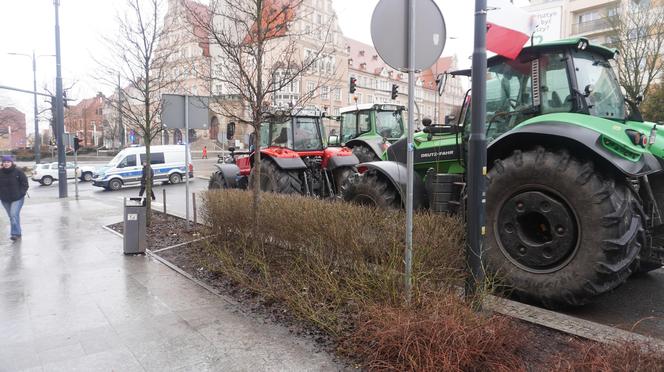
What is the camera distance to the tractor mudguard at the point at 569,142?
411cm

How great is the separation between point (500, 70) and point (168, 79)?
844 cm

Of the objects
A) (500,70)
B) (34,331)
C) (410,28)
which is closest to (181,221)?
(34,331)

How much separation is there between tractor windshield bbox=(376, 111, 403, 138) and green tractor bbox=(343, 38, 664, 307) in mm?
8648

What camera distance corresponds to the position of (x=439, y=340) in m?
3.15

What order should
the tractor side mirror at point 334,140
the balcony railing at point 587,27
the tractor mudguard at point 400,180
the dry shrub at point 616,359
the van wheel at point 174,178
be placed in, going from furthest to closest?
the balcony railing at point 587,27 < the van wheel at point 174,178 < the tractor side mirror at point 334,140 < the tractor mudguard at point 400,180 < the dry shrub at point 616,359

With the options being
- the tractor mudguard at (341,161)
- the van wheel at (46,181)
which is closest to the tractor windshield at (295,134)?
the tractor mudguard at (341,161)

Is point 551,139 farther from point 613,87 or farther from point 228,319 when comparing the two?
point 228,319

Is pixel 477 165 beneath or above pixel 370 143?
beneath

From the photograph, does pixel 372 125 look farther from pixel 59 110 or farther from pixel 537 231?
pixel 59 110

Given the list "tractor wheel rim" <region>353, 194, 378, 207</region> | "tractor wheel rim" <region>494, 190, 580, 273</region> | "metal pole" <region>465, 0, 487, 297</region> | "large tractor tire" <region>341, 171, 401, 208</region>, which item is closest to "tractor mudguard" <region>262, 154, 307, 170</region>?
"large tractor tire" <region>341, 171, 401, 208</region>

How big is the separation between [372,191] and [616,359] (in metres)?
4.24

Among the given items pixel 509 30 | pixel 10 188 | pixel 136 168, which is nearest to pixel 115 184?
pixel 136 168

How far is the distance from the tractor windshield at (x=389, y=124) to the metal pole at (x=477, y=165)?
10.6 meters

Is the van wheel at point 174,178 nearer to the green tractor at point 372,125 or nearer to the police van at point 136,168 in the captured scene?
the police van at point 136,168
